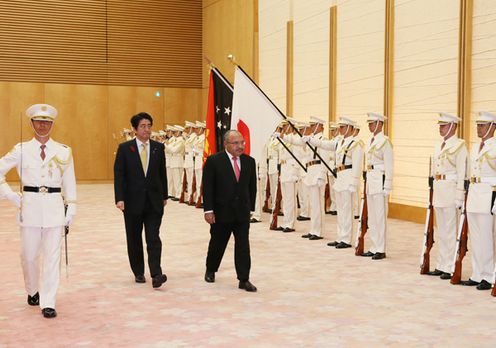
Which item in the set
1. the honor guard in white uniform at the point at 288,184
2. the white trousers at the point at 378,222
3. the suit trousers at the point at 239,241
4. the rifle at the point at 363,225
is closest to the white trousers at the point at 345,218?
the rifle at the point at 363,225

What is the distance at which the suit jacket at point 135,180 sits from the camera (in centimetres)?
637

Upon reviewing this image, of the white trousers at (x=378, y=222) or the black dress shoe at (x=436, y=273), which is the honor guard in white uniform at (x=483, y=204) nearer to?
the black dress shoe at (x=436, y=273)

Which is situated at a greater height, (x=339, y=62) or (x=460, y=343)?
(x=339, y=62)

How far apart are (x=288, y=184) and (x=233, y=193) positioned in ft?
15.0

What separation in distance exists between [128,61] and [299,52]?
7385 mm

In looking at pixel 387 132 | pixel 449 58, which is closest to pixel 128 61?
pixel 387 132

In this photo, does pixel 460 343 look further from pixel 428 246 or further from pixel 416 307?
pixel 428 246

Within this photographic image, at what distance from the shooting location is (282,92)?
54.4ft

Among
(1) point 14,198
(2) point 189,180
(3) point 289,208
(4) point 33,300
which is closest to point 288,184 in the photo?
(3) point 289,208

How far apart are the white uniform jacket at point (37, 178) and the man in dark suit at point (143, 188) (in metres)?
1.03

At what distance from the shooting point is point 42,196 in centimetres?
528

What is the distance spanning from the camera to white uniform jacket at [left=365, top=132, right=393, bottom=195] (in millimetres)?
8039

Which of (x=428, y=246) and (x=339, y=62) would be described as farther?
(x=339, y=62)

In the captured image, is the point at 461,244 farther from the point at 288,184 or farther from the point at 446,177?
the point at 288,184
